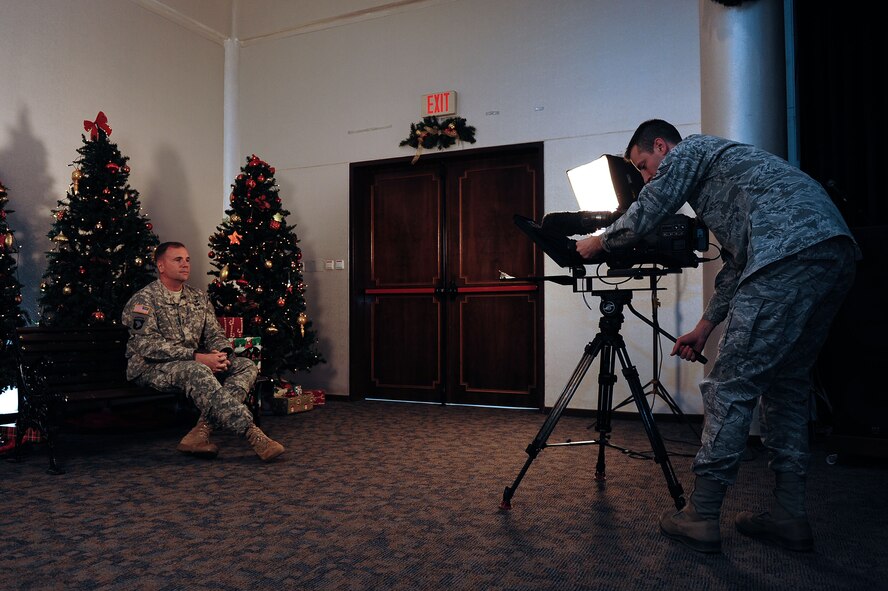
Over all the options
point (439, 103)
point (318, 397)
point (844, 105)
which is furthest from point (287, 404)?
point (844, 105)

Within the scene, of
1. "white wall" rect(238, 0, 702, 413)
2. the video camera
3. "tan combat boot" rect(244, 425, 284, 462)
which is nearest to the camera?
the video camera

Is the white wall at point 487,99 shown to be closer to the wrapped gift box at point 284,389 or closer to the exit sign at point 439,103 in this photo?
the exit sign at point 439,103

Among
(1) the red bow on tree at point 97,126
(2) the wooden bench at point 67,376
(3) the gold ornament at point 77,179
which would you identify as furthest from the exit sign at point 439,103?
(2) the wooden bench at point 67,376

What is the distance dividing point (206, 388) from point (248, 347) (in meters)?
1.28

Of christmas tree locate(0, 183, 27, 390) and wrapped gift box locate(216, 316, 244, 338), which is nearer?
christmas tree locate(0, 183, 27, 390)

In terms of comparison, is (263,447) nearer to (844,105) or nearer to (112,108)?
(112,108)

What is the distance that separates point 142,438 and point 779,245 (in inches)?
158

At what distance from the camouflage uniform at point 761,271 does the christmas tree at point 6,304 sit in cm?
400

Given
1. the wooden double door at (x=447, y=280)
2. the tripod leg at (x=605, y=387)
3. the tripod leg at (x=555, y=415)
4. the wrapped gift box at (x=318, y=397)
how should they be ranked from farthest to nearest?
the wrapped gift box at (x=318, y=397), the wooden double door at (x=447, y=280), the tripod leg at (x=605, y=387), the tripod leg at (x=555, y=415)

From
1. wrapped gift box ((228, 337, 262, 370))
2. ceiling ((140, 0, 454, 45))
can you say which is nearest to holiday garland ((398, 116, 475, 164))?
ceiling ((140, 0, 454, 45))

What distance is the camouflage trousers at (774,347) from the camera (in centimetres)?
201

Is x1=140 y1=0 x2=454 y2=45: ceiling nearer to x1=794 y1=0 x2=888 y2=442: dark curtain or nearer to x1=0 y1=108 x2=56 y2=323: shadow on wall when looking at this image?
x1=0 y1=108 x2=56 y2=323: shadow on wall

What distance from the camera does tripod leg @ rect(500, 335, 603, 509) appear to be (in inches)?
98.7

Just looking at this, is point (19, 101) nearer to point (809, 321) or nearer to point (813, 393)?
point (809, 321)
